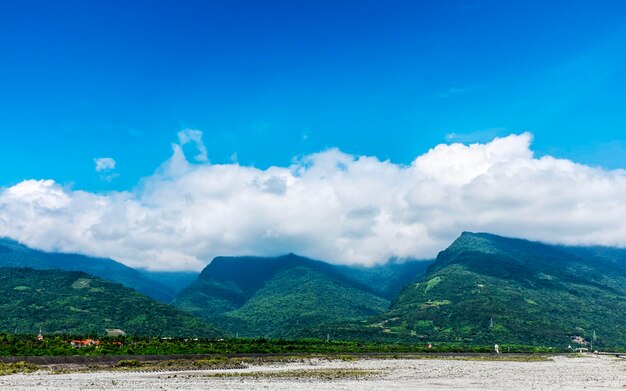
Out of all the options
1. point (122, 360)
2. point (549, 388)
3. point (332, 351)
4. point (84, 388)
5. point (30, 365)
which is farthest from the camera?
point (332, 351)

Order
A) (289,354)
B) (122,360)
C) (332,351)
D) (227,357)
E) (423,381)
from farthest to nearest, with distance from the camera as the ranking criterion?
(332,351) → (289,354) → (227,357) → (122,360) → (423,381)

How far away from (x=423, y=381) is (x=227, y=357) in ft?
215

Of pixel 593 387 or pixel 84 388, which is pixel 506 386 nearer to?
pixel 593 387

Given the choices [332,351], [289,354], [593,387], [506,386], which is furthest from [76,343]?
[593,387]

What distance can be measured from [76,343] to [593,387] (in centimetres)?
12161

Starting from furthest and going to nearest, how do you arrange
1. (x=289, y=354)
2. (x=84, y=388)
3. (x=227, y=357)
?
1. (x=289, y=354)
2. (x=227, y=357)
3. (x=84, y=388)

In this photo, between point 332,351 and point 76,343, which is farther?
point 332,351

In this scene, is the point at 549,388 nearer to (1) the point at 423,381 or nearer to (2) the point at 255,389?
(1) the point at 423,381

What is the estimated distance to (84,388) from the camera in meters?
67.3

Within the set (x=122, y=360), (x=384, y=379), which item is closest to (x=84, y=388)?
(x=384, y=379)

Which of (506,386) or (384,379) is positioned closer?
(506,386)

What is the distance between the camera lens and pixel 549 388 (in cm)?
7638

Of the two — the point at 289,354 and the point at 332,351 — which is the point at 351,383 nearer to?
the point at 289,354

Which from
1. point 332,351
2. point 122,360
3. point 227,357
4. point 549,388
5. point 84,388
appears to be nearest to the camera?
point 84,388
